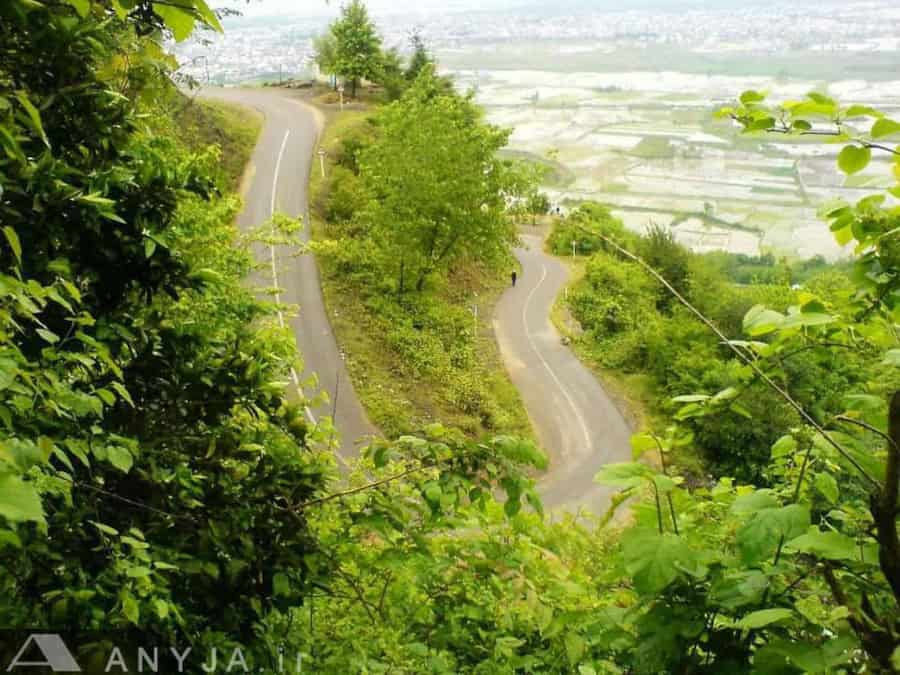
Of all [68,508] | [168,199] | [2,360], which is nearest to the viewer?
[2,360]

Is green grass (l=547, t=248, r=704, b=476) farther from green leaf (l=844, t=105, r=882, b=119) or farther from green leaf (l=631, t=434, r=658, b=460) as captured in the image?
green leaf (l=844, t=105, r=882, b=119)

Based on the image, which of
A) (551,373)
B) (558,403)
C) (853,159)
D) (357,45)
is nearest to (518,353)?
(551,373)

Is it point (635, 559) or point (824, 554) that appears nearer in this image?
point (824, 554)

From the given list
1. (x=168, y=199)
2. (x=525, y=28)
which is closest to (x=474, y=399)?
(x=168, y=199)

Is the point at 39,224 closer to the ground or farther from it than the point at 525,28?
closer to the ground

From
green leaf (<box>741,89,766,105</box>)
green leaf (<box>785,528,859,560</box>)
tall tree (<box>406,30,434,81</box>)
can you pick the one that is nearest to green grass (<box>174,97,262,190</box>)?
tall tree (<box>406,30,434,81</box>)

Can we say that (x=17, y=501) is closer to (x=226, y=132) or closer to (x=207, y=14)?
(x=207, y=14)

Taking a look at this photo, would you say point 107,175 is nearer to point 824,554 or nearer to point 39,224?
point 39,224
